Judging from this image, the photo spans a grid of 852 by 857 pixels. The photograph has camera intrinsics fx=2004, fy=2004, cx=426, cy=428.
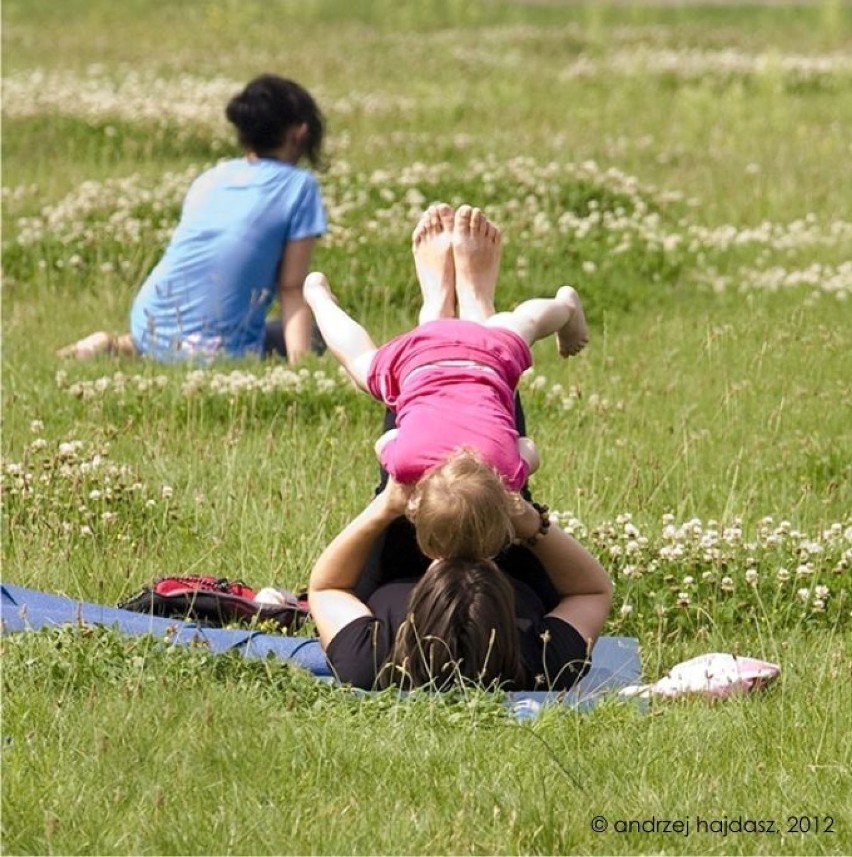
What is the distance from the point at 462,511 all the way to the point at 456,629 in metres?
0.36

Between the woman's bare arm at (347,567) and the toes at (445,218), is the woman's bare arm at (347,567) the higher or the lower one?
the lower one

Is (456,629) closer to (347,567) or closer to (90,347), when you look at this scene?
(347,567)

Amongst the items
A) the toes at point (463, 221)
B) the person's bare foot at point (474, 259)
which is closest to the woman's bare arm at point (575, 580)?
the person's bare foot at point (474, 259)

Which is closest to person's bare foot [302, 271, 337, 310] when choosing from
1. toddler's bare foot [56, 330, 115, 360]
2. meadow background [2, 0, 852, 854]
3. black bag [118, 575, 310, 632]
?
meadow background [2, 0, 852, 854]

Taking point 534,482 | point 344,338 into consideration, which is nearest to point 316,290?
point 344,338

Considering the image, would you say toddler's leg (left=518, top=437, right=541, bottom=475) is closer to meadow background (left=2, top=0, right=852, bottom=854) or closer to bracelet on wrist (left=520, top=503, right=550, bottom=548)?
bracelet on wrist (left=520, top=503, right=550, bottom=548)

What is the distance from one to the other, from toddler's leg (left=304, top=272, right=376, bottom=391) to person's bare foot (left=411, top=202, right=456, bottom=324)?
0.26m

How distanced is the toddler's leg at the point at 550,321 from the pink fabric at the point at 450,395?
100 millimetres

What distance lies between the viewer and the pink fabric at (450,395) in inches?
244

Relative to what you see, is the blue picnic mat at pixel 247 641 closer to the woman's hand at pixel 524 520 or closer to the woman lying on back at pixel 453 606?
the woman lying on back at pixel 453 606

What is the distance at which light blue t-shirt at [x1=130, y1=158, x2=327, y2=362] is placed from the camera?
424 inches

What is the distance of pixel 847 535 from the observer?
729 cm

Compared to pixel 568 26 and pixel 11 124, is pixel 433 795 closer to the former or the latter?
pixel 11 124

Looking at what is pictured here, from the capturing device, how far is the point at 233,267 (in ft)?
A: 35.4
